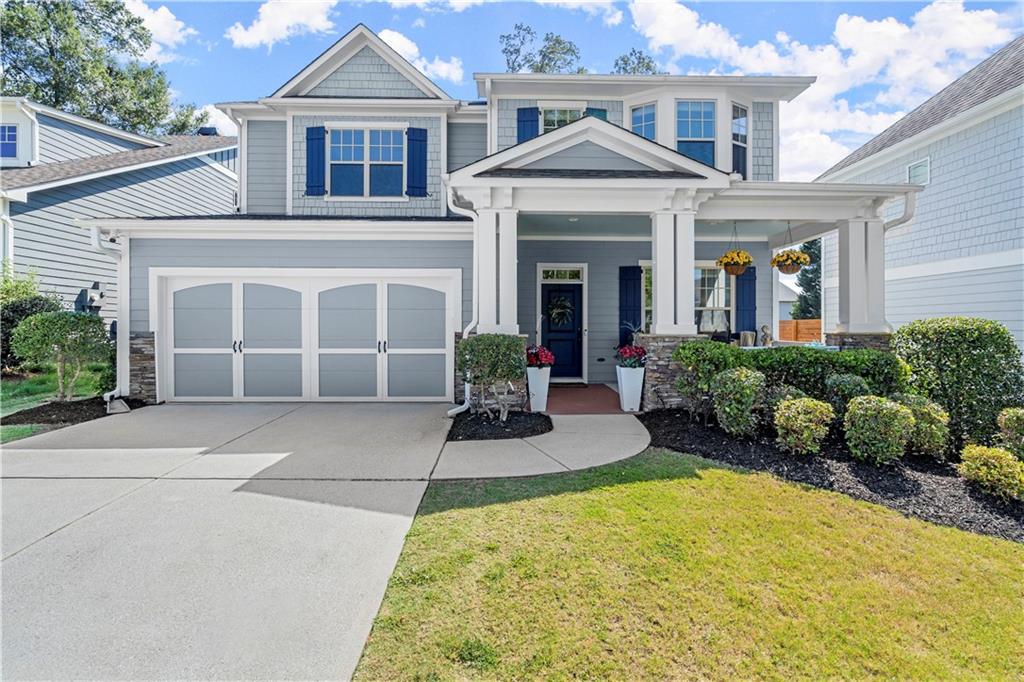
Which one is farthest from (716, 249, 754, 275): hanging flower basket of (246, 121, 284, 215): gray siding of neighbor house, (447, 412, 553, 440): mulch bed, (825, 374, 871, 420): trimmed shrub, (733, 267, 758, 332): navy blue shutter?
(246, 121, 284, 215): gray siding of neighbor house

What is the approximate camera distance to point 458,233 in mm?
7902

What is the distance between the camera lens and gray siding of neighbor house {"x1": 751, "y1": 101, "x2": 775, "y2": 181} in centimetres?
964

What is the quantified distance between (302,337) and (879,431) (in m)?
8.07

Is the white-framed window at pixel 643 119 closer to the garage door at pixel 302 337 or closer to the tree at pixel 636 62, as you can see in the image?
the garage door at pixel 302 337

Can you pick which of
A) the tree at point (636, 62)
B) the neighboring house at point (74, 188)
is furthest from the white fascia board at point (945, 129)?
the neighboring house at point (74, 188)

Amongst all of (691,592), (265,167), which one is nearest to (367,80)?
(265,167)

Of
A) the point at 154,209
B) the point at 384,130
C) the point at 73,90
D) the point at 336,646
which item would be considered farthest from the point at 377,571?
the point at 73,90

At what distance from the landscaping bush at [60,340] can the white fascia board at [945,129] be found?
16489 mm

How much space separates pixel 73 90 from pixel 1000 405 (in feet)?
92.2

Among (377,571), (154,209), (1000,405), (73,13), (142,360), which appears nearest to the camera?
(377,571)

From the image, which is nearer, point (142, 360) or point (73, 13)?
point (142, 360)

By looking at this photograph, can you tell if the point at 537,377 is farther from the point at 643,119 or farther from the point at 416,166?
the point at 643,119

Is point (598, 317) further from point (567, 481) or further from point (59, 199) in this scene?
point (59, 199)

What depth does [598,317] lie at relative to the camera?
10.1 m
